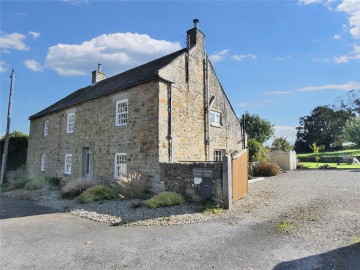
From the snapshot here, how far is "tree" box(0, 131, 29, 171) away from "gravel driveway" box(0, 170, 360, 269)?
19.8 meters

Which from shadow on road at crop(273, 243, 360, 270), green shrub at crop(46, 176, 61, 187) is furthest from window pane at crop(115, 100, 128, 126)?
shadow on road at crop(273, 243, 360, 270)

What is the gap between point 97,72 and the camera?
23.6 m

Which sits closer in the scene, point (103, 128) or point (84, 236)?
point (84, 236)

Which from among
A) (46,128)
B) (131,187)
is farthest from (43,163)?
(131,187)

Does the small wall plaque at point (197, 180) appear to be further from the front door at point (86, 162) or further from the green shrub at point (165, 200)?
the front door at point (86, 162)

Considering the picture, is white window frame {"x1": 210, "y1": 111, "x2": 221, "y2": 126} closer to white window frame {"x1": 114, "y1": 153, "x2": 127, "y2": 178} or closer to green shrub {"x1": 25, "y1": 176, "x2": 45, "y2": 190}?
white window frame {"x1": 114, "y1": 153, "x2": 127, "y2": 178}

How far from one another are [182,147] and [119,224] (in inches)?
257

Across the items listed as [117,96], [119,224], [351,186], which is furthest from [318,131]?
[119,224]

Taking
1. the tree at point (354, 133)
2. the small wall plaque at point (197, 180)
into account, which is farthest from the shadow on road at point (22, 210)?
the tree at point (354, 133)

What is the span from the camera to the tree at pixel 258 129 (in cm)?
2777

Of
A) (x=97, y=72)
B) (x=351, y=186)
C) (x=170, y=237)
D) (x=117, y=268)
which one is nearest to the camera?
(x=117, y=268)

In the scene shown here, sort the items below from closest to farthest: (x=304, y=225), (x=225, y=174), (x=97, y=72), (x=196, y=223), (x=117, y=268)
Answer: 1. (x=117, y=268)
2. (x=304, y=225)
3. (x=196, y=223)
4. (x=225, y=174)
5. (x=97, y=72)

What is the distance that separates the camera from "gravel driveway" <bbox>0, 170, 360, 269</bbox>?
17.5ft

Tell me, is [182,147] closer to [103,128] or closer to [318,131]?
[103,128]
